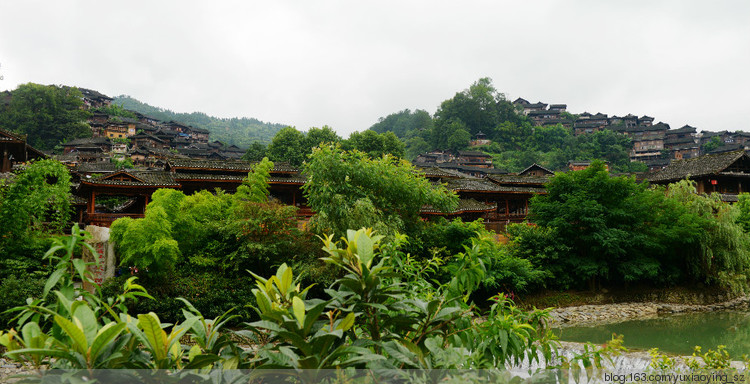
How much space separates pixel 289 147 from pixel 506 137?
34907 millimetres

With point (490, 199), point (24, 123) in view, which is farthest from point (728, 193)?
point (24, 123)

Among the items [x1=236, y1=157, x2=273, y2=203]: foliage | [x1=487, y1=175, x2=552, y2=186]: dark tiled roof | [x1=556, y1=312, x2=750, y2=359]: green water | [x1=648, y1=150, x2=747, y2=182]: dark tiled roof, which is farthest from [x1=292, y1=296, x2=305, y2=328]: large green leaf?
[x1=648, y1=150, x2=747, y2=182]: dark tiled roof

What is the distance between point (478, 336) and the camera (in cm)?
183

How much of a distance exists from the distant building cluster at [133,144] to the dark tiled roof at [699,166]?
3742 centimetres

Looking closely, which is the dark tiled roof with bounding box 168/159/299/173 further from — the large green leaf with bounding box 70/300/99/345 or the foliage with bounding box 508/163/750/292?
the large green leaf with bounding box 70/300/99/345

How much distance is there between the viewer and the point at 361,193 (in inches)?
492

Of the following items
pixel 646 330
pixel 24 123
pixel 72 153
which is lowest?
pixel 646 330

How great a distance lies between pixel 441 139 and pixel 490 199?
34.4 m

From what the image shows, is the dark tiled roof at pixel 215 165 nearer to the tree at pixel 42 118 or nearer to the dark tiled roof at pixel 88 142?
the dark tiled roof at pixel 88 142

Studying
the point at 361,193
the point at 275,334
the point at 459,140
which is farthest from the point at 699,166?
the point at 275,334

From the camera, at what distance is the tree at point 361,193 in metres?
11.8

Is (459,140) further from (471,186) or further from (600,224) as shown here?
(600,224)

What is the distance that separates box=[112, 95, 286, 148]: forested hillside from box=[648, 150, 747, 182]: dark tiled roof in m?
71.0

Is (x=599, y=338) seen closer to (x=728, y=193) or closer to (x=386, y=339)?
(x=386, y=339)
